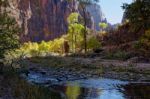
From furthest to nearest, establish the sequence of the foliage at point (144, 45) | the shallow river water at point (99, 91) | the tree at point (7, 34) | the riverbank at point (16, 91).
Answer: the foliage at point (144, 45)
the tree at point (7, 34)
the shallow river water at point (99, 91)
the riverbank at point (16, 91)

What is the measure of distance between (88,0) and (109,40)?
13.9 m

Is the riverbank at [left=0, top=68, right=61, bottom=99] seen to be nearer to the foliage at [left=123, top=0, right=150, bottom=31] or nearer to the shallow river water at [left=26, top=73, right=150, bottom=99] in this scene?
the shallow river water at [left=26, top=73, right=150, bottom=99]

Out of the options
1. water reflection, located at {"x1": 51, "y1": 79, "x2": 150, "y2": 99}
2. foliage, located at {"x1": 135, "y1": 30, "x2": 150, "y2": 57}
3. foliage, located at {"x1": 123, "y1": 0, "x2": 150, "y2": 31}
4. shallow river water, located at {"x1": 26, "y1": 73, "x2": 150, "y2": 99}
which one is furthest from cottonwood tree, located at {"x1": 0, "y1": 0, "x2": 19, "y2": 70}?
foliage, located at {"x1": 123, "y1": 0, "x2": 150, "y2": 31}

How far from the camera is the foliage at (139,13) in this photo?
2264 inches

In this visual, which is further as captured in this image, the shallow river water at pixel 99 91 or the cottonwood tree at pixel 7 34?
the cottonwood tree at pixel 7 34

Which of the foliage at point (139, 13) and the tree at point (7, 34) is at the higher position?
the foliage at point (139, 13)

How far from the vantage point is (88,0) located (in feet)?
257

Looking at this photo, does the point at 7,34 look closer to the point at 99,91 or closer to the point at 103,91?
the point at 99,91

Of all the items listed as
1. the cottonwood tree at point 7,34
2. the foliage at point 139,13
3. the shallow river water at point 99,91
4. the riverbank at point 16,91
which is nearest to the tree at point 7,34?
the cottonwood tree at point 7,34

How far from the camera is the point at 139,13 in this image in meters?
57.2

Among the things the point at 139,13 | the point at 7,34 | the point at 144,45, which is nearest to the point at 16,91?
the point at 7,34

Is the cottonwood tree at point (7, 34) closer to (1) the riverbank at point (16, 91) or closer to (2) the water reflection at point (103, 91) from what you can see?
(1) the riverbank at point (16, 91)

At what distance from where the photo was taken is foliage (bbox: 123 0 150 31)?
57.5m

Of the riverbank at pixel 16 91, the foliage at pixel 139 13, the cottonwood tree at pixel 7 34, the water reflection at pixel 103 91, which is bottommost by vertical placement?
the water reflection at pixel 103 91
